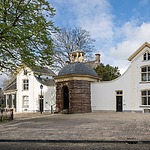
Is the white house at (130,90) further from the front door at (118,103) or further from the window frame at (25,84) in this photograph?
the window frame at (25,84)

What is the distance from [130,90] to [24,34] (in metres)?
16.1

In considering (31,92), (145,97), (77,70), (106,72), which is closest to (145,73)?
(145,97)

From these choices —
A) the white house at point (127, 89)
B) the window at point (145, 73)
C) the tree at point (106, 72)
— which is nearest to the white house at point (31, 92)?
the white house at point (127, 89)

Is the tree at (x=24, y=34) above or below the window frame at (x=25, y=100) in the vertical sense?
above

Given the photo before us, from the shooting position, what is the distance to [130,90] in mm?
30062

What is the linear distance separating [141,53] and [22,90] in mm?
21449

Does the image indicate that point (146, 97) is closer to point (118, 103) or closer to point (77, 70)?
point (118, 103)

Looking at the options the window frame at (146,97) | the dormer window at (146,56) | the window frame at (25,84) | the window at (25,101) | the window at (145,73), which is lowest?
the window at (25,101)

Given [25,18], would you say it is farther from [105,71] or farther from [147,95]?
[105,71]

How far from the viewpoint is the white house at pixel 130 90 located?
29359 mm

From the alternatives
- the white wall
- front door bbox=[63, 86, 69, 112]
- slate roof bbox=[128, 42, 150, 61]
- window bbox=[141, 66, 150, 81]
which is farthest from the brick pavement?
the white wall

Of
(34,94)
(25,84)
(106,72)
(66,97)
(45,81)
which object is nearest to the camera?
(66,97)

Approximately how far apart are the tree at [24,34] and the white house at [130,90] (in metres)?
12.5

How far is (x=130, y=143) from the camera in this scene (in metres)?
9.63
